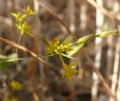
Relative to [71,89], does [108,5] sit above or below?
above

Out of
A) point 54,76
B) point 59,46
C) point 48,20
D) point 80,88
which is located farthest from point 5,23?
point 59,46

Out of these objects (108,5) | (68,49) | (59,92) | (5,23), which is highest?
(108,5)

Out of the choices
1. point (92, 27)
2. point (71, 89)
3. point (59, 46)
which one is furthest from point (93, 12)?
point (59, 46)

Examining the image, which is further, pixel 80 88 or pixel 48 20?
pixel 48 20

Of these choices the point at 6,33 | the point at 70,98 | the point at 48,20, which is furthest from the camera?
the point at 48,20

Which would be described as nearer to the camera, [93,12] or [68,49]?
[68,49]

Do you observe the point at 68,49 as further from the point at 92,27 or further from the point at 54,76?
the point at 92,27

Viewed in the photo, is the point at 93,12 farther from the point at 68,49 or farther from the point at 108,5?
the point at 68,49

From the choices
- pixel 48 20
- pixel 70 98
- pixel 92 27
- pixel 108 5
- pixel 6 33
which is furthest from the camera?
pixel 48 20

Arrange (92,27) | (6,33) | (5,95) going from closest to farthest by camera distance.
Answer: (5,95) → (6,33) → (92,27)
